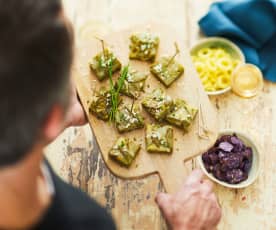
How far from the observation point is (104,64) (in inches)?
65.1

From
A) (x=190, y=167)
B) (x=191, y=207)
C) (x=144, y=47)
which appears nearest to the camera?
(x=191, y=207)

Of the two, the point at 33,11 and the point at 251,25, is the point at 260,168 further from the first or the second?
the point at 33,11

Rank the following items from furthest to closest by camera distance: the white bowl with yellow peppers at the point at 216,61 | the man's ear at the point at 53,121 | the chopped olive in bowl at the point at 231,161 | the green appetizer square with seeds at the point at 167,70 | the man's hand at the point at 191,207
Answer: the white bowl with yellow peppers at the point at 216,61, the chopped olive in bowl at the point at 231,161, the green appetizer square with seeds at the point at 167,70, the man's hand at the point at 191,207, the man's ear at the point at 53,121

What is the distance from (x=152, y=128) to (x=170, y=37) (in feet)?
1.12

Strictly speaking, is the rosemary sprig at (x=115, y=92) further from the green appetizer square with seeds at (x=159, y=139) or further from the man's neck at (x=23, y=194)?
the man's neck at (x=23, y=194)

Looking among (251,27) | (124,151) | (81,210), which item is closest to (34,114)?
(81,210)

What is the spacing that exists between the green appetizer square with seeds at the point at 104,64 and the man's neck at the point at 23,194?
0.63 m

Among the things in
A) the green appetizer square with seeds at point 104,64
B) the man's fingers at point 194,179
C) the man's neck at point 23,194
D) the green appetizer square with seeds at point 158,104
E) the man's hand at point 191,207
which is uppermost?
the green appetizer square with seeds at point 104,64

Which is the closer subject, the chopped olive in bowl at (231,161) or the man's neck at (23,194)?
the man's neck at (23,194)

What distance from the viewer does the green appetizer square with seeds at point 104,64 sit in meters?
1.66

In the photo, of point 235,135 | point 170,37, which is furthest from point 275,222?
point 170,37

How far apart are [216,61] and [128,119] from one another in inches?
22.1

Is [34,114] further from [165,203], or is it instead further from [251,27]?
[251,27]

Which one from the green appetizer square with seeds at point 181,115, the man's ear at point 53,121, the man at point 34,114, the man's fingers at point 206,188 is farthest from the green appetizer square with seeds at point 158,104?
the man's ear at point 53,121
